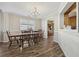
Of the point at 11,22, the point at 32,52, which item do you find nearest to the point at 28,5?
the point at 32,52

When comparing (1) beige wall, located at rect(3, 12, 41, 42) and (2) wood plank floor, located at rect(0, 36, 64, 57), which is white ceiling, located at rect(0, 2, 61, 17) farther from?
(2) wood plank floor, located at rect(0, 36, 64, 57)

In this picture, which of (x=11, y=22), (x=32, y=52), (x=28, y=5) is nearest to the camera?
(x=32, y=52)

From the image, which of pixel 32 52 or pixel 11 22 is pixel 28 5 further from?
pixel 11 22

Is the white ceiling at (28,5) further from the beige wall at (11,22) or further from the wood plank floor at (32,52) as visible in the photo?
the wood plank floor at (32,52)

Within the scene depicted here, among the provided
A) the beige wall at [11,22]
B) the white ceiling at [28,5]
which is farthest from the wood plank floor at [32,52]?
the beige wall at [11,22]

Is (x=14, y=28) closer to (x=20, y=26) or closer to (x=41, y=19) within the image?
(x=20, y=26)

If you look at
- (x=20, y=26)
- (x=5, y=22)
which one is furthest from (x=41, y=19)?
(x=5, y=22)

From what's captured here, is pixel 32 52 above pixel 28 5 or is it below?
below

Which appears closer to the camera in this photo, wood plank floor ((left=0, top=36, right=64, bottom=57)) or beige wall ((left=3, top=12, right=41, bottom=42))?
wood plank floor ((left=0, top=36, right=64, bottom=57))

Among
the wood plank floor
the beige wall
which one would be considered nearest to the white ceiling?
the beige wall

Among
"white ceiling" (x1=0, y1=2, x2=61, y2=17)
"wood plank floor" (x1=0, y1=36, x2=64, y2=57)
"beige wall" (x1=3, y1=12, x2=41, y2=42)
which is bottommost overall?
"wood plank floor" (x1=0, y1=36, x2=64, y2=57)

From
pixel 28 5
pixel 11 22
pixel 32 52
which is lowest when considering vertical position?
pixel 32 52

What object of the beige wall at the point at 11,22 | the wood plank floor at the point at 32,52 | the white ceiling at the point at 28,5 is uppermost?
the white ceiling at the point at 28,5

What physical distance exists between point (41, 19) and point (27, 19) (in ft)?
5.45
